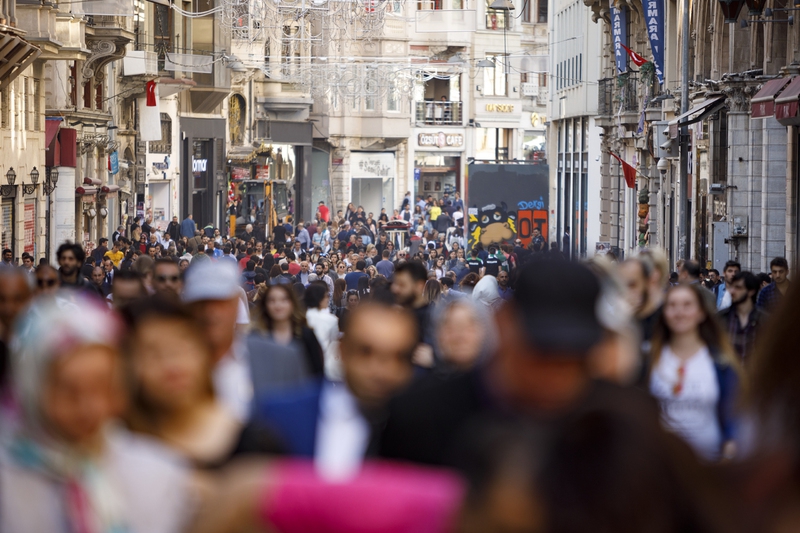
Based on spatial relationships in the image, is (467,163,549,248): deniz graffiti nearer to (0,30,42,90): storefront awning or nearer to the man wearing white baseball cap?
(0,30,42,90): storefront awning

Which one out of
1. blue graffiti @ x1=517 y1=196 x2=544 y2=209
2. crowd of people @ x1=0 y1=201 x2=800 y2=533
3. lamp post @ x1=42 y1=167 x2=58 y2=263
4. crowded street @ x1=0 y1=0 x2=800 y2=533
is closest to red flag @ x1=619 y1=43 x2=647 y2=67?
crowded street @ x1=0 y1=0 x2=800 y2=533

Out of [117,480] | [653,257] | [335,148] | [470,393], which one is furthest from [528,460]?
[335,148]

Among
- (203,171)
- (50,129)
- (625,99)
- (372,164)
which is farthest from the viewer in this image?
(372,164)

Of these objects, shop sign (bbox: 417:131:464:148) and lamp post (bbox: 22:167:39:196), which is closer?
lamp post (bbox: 22:167:39:196)

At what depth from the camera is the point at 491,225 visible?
3909cm

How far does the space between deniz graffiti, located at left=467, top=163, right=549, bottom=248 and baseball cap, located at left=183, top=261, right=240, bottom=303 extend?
33.2m

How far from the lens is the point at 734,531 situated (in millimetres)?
1919

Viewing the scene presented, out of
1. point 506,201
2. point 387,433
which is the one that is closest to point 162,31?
point 506,201

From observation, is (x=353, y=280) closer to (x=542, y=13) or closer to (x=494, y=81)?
(x=494, y=81)

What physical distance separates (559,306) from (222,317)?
3.26 m

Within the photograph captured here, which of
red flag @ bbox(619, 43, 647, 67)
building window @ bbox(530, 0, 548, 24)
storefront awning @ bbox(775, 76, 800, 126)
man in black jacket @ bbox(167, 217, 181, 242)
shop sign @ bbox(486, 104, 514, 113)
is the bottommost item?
man in black jacket @ bbox(167, 217, 181, 242)

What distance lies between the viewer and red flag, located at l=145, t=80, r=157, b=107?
43.2 m

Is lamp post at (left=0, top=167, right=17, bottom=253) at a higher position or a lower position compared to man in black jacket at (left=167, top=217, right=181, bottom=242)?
higher

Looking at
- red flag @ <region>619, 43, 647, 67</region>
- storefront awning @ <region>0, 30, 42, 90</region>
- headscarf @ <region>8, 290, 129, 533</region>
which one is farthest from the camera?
red flag @ <region>619, 43, 647, 67</region>
